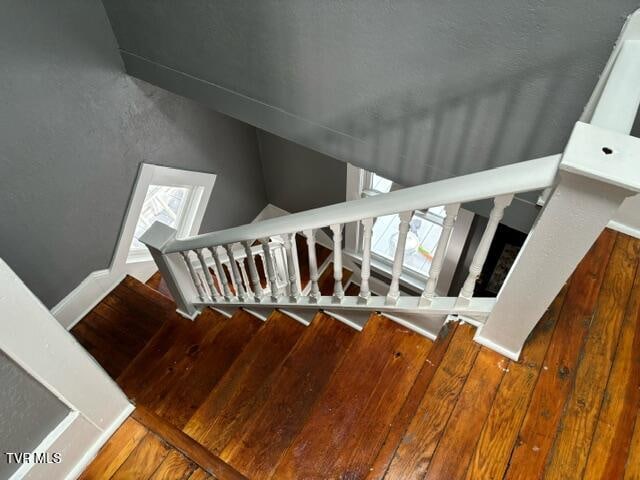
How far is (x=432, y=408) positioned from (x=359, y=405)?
25 centimetres

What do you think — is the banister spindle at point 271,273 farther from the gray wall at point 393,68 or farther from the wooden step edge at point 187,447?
the wooden step edge at point 187,447

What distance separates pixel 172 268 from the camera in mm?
2229

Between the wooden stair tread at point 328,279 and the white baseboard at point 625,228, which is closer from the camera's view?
the white baseboard at point 625,228

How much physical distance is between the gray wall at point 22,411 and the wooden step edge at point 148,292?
1.62m

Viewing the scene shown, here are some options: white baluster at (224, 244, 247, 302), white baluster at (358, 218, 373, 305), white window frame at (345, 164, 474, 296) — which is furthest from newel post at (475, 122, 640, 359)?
white window frame at (345, 164, 474, 296)

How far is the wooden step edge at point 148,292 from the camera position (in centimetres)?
293

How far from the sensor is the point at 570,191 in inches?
37.0

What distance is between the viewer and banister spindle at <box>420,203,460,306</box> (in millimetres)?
1199

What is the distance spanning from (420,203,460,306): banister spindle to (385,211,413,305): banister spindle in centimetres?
10

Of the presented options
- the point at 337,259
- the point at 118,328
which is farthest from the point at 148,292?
the point at 337,259

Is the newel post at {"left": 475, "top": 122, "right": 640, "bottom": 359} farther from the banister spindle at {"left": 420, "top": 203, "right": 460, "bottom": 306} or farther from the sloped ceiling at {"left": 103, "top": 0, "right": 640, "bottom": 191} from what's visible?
the sloped ceiling at {"left": 103, "top": 0, "right": 640, "bottom": 191}

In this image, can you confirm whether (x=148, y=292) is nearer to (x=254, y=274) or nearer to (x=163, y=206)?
(x=163, y=206)

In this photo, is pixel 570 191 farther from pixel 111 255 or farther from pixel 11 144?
pixel 111 255

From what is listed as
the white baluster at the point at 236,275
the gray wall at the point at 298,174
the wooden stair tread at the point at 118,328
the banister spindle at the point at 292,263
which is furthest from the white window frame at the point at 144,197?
the banister spindle at the point at 292,263
